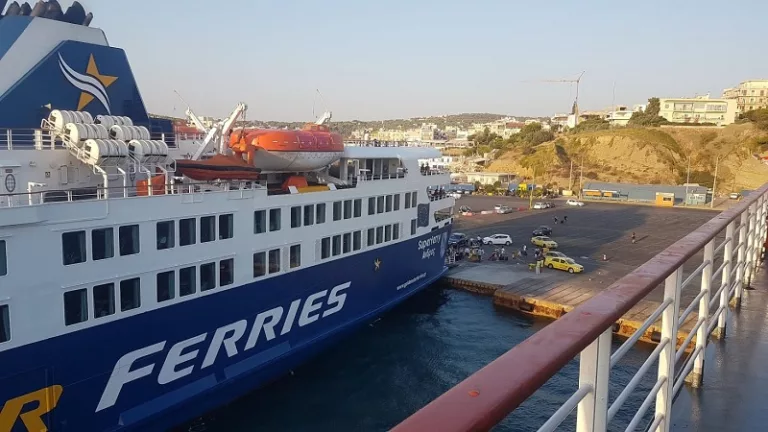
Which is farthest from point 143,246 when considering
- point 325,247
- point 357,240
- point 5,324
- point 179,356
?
point 357,240

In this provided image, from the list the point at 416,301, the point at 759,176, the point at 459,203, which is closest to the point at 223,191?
the point at 416,301

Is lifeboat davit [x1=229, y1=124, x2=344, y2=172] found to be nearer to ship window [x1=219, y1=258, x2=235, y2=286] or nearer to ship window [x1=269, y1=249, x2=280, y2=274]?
ship window [x1=269, y1=249, x2=280, y2=274]

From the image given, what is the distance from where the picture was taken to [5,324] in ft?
30.5

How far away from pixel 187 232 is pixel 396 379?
8.49 metres

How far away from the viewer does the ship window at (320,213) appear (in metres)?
16.2

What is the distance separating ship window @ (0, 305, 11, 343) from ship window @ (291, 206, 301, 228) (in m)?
7.23

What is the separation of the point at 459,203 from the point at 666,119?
71542 millimetres

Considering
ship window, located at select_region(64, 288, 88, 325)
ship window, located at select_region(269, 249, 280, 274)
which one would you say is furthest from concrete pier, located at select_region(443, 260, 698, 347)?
ship window, located at select_region(64, 288, 88, 325)

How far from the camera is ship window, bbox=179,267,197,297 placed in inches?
481

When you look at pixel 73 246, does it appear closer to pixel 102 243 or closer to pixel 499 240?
pixel 102 243

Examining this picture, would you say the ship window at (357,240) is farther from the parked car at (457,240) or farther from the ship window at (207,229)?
the parked car at (457,240)

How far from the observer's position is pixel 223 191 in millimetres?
13172

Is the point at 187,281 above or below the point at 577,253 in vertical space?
above

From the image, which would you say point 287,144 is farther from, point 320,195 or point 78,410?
point 78,410
